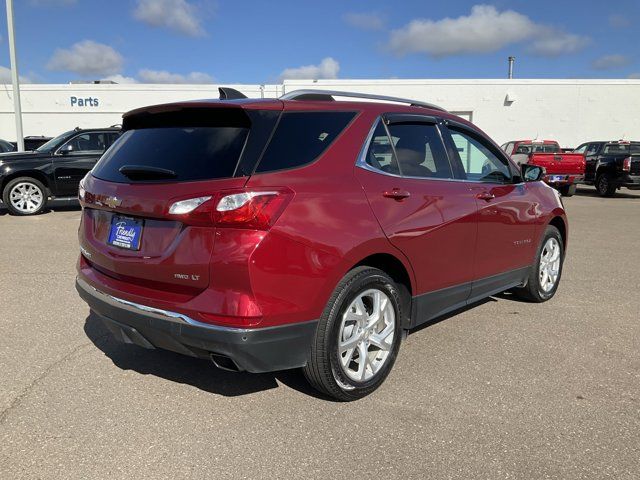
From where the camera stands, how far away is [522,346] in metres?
4.24

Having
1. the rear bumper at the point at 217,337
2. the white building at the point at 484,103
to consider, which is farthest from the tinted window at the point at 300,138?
the white building at the point at 484,103

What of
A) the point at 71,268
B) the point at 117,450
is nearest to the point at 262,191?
the point at 117,450

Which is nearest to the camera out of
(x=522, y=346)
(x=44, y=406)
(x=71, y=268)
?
(x=44, y=406)

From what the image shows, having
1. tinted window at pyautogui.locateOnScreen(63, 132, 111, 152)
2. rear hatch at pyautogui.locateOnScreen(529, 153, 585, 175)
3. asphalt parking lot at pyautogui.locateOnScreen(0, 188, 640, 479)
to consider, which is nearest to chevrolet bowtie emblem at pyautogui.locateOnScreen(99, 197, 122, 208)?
asphalt parking lot at pyautogui.locateOnScreen(0, 188, 640, 479)

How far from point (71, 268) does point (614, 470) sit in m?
6.13

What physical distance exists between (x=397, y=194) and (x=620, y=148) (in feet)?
64.2

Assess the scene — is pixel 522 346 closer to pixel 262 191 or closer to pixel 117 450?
pixel 262 191

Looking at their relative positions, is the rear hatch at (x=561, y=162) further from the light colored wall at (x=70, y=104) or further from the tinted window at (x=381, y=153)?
the tinted window at (x=381, y=153)

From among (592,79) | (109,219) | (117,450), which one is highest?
(592,79)

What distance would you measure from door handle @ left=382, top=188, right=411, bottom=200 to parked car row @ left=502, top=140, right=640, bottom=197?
552 inches

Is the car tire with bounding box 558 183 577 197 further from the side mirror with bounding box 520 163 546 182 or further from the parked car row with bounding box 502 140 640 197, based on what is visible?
the side mirror with bounding box 520 163 546 182

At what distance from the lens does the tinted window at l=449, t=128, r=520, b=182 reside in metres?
4.30

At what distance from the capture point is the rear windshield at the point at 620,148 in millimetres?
19312

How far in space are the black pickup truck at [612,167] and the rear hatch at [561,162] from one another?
3.44ft
